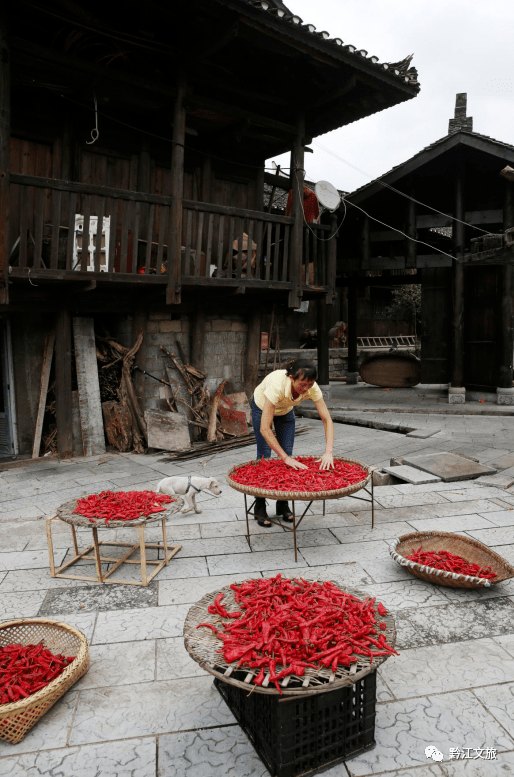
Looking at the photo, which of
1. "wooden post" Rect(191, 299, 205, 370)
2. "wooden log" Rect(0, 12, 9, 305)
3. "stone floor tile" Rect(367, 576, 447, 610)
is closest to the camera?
"stone floor tile" Rect(367, 576, 447, 610)

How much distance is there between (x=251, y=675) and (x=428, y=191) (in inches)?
561

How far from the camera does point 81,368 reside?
28.5 feet

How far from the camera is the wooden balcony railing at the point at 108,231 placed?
6.95 m

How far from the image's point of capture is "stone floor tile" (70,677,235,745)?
2.54m

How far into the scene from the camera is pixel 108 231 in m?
7.61

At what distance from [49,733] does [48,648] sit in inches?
21.1

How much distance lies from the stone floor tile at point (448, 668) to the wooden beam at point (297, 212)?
7092mm

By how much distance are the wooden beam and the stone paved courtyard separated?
14.0ft

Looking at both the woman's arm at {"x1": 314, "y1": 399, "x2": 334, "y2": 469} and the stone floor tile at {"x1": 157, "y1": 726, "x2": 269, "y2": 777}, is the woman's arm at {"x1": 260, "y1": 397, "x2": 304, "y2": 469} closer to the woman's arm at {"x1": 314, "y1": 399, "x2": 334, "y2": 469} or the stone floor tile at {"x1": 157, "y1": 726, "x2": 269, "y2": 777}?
the woman's arm at {"x1": 314, "y1": 399, "x2": 334, "y2": 469}

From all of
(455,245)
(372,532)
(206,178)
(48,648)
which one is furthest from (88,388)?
(455,245)

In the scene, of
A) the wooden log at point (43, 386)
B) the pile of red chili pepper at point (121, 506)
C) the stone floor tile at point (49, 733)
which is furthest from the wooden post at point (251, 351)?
the stone floor tile at point (49, 733)

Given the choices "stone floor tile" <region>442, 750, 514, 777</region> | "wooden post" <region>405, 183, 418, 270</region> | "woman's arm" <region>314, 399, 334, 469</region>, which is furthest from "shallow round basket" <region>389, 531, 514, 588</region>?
"wooden post" <region>405, 183, 418, 270</region>

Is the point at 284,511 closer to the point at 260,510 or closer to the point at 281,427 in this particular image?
the point at 260,510

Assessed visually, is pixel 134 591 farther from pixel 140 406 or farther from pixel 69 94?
pixel 69 94
